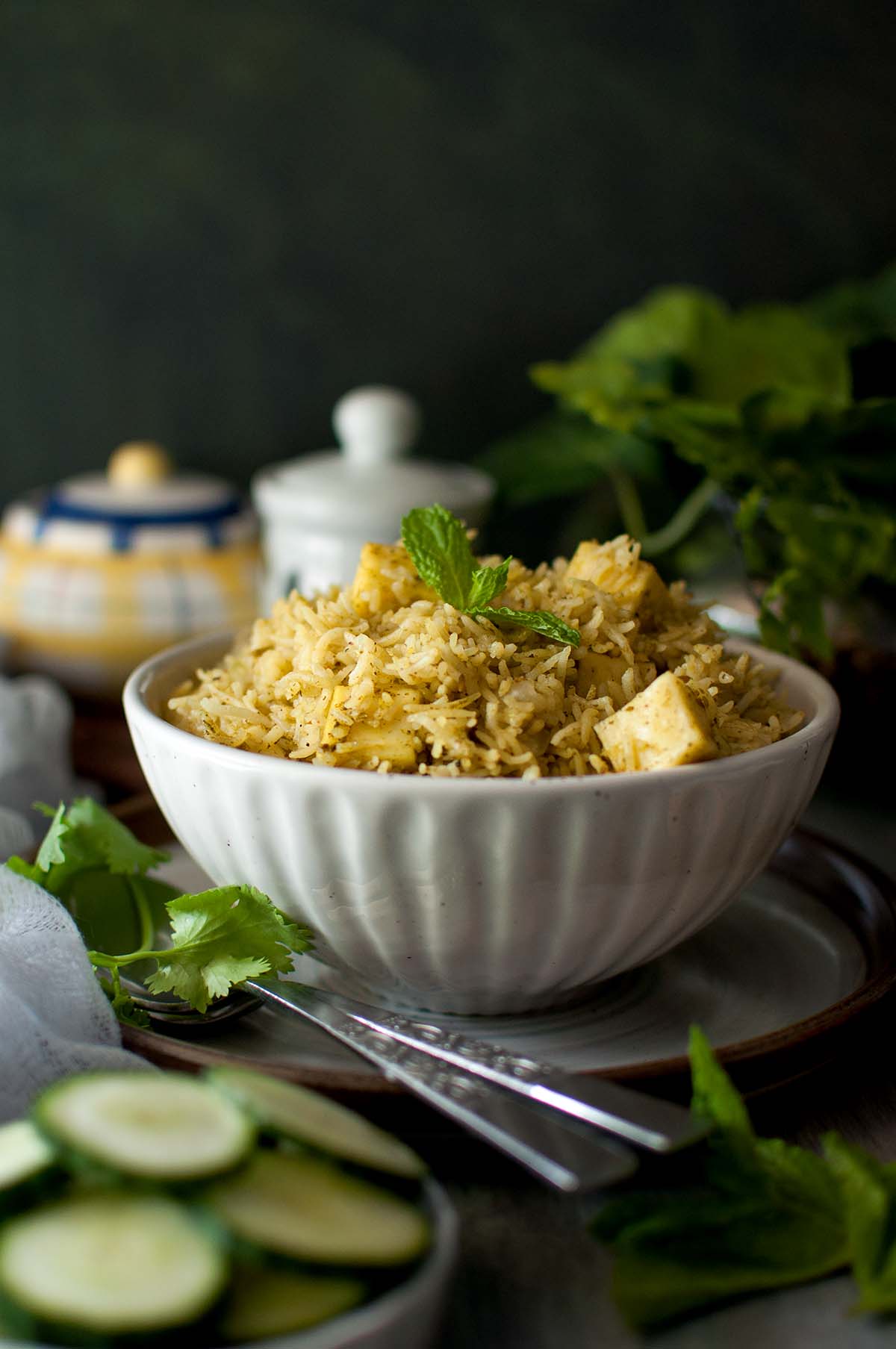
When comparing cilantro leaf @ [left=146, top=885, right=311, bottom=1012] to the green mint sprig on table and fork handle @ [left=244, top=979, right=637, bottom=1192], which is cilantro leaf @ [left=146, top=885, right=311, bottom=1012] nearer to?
fork handle @ [left=244, top=979, right=637, bottom=1192]

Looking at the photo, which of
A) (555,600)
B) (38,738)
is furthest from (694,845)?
(38,738)

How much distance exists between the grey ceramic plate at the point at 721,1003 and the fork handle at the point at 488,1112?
0.02 metres

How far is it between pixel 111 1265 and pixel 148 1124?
74 mm

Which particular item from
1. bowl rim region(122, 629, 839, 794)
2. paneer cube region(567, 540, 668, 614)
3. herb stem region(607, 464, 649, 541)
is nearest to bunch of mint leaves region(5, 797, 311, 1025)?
bowl rim region(122, 629, 839, 794)

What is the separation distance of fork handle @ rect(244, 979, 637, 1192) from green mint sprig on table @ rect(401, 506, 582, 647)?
0.30 meters

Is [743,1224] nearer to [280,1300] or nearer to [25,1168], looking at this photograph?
[280,1300]

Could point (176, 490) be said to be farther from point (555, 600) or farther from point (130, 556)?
point (555, 600)

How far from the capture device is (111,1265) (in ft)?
1.76

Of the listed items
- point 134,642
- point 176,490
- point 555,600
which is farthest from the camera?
point 176,490

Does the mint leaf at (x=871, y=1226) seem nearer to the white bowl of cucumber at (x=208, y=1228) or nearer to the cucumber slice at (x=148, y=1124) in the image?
the white bowl of cucumber at (x=208, y=1228)

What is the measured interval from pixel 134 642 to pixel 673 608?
998 mm

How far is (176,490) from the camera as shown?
1.92 meters

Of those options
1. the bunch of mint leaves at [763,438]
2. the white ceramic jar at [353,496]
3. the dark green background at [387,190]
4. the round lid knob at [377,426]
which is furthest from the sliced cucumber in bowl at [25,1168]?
the dark green background at [387,190]

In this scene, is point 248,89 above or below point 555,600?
above
